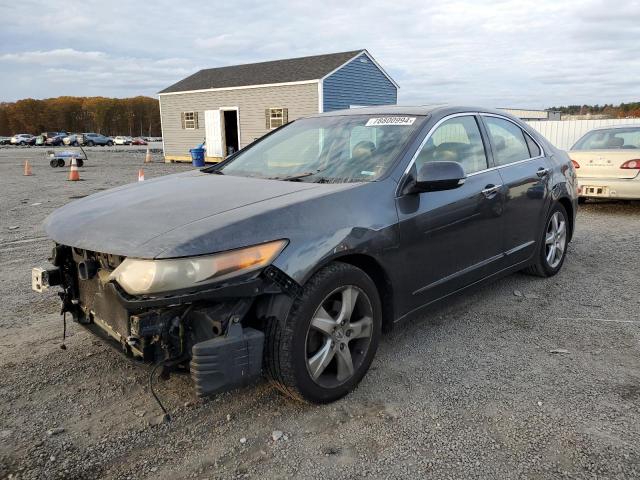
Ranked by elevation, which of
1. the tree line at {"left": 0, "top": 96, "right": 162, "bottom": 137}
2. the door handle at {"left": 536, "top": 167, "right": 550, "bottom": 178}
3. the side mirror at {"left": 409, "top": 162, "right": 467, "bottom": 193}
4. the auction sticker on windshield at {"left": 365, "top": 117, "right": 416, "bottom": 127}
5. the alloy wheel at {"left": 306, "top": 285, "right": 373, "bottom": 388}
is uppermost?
the tree line at {"left": 0, "top": 96, "right": 162, "bottom": 137}

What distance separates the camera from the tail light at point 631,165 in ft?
26.3

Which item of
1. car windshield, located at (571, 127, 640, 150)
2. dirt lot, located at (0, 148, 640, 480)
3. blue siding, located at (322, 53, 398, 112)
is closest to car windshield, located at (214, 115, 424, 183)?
dirt lot, located at (0, 148, 640, 480)

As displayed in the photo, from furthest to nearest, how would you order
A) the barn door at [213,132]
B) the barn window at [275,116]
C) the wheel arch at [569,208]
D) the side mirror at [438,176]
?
1. the barn door at [213,132]
2. the barn window at [275,116]
3. the wheel arch at [569,208]
4. the side mirror at [438,176]

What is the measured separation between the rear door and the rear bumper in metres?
4.29

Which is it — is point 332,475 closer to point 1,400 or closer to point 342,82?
point 1,400

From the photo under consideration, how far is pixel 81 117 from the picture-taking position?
328 feet

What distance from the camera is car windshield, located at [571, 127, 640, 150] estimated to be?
28.3 feet

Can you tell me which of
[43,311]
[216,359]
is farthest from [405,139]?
[43,311]

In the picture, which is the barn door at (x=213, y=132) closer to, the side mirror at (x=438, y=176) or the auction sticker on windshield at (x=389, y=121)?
the auction sticker on windshield at (x=389, y=121)

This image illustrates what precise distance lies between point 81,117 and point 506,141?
4310 inches

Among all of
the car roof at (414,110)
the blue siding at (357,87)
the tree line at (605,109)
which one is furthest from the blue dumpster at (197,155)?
the tree line at (605,109)

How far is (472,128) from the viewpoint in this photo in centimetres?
403

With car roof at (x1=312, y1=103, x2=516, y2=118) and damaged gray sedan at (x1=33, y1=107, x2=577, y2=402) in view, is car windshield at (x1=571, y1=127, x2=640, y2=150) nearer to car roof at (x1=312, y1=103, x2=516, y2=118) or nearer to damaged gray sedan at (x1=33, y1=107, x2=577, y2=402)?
damaged gray sedan at (x1=33, y1=107, x2=577, y2=402)

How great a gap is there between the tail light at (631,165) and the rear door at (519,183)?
4.27 meters
